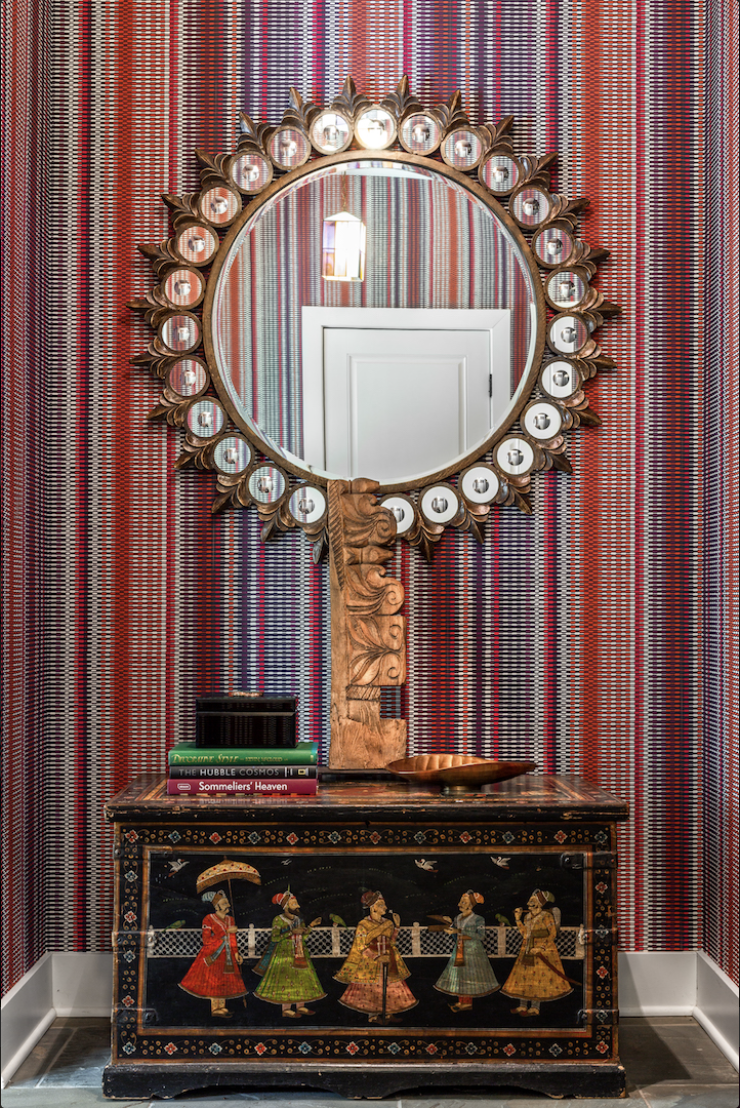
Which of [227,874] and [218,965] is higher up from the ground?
[227,874]

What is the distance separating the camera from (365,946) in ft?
6.97

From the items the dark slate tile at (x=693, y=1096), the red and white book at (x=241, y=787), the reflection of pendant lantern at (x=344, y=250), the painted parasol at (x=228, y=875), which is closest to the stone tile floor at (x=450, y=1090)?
the dark slate tile at (x=693, y=1096)

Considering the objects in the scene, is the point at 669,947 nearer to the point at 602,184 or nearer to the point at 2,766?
the point at 2,766

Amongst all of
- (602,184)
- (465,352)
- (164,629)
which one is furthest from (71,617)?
(602,184)

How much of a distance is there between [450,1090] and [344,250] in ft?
6.59

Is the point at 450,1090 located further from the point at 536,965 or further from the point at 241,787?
the point at 241,787

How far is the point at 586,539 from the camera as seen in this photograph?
2.65 meters

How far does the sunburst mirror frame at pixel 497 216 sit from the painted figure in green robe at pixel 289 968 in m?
0.93

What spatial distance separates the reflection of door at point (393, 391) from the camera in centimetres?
258

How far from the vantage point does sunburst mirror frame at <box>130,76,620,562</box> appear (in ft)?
8.52

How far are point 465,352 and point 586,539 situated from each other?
1.93 feet

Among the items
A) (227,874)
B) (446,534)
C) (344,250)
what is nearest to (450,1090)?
(227,874)

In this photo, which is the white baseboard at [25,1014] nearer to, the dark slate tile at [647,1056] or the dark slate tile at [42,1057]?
the dark slate tile at [42,1057]

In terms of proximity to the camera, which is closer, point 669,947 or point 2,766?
point 2,766
